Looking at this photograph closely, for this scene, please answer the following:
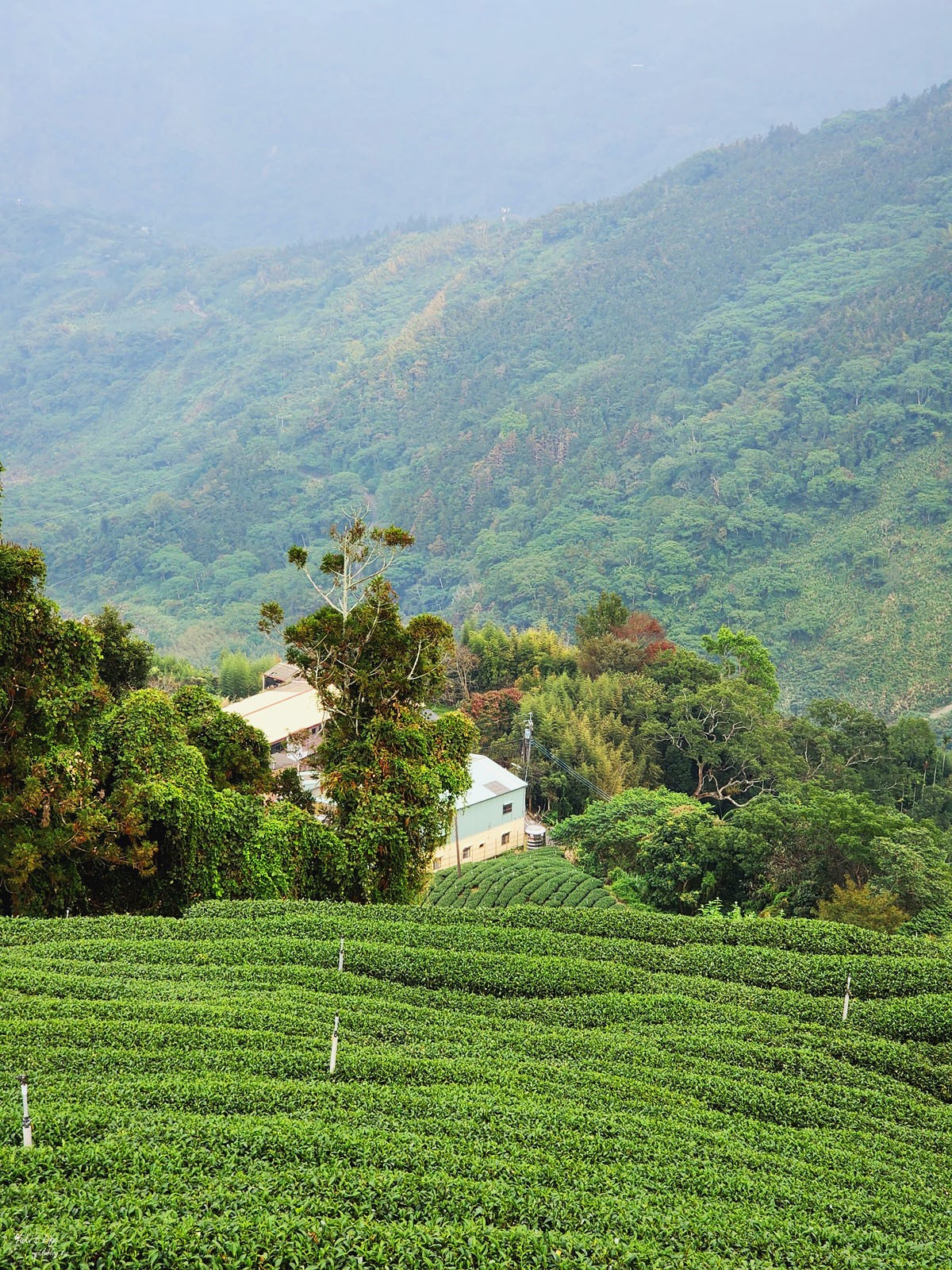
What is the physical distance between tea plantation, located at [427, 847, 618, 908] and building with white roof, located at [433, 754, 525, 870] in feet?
→ 6.17

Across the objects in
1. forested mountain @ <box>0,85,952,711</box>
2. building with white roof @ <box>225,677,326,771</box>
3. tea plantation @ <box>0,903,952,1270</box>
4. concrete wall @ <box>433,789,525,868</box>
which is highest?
forested mountain @ <box>0,85,952,711</box>

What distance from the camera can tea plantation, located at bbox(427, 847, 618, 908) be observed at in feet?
74.1

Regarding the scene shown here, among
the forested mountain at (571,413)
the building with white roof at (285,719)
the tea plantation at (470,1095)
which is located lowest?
the tea plantation at (470,1095)

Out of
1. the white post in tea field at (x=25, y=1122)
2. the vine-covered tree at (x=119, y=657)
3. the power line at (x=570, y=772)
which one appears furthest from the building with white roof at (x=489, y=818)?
the white post in tea field at (x=25, y=1122)

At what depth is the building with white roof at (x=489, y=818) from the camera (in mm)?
28266

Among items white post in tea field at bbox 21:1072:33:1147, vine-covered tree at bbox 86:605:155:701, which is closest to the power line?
vine-covered tree at bbox 86:605:155:701

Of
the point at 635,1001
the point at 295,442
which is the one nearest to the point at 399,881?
the point at 635,1001

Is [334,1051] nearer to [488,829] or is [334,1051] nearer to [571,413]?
[488,829]

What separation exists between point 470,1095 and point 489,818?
1963cm

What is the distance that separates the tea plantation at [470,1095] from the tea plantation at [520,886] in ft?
25.3

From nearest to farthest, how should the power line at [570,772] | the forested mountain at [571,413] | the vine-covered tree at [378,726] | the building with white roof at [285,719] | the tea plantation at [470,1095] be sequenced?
the tea plantation at [470,1095]
the vine-covered tree at [378,726]
the power line at [570,772]
the building with white roof at [285,719]
the forested mountain at [571,413]

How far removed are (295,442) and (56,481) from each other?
28.9m

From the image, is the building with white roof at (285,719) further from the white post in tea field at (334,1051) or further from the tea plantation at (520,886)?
the white post in tea field at (334,1051)

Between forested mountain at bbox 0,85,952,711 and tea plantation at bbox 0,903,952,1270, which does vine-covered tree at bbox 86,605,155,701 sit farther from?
forested mountain at bbox 0,85,952,711
